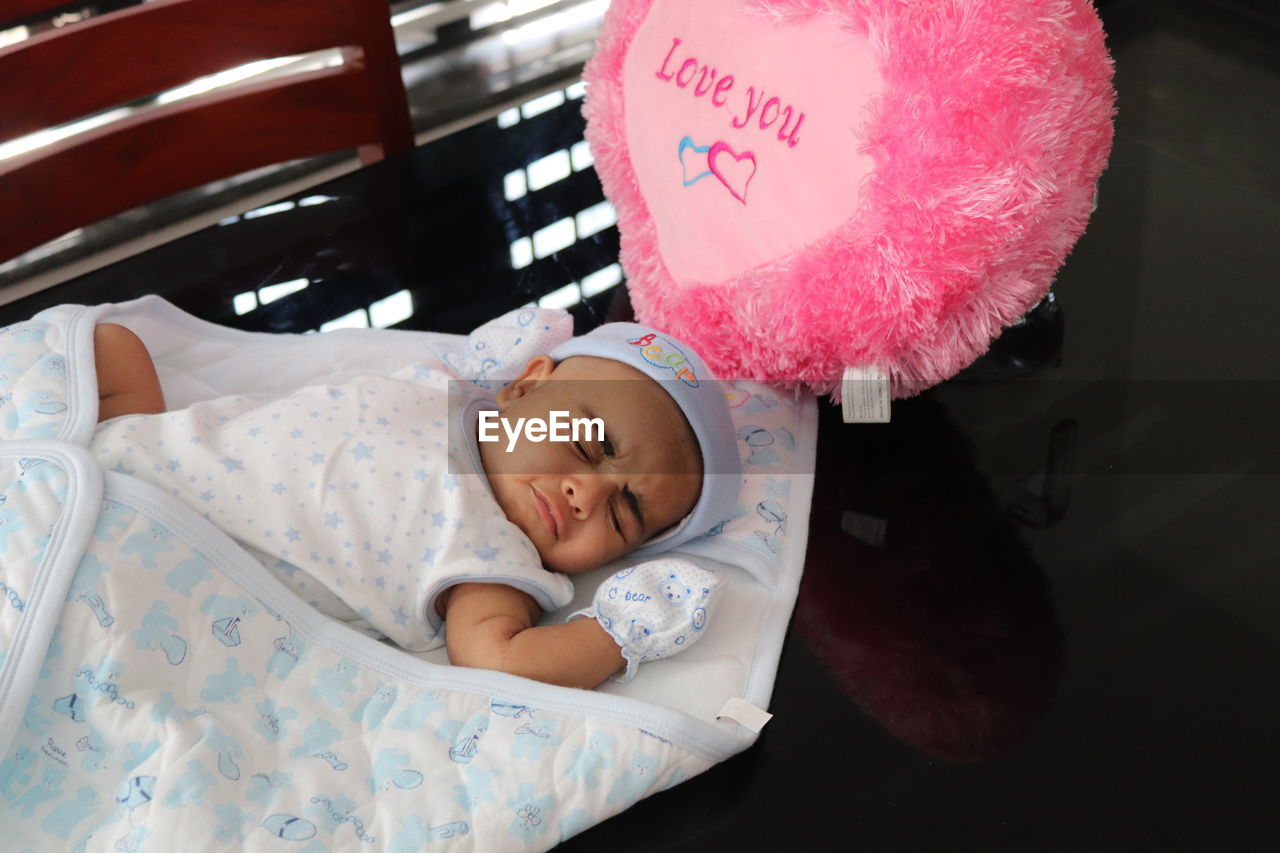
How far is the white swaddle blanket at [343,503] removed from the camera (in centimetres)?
93

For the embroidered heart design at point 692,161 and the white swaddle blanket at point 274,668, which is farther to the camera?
the embroidered heart design at point 692,161

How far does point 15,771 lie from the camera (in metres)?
0.77

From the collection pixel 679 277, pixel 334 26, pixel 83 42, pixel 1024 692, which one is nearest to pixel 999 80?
pixel 679 277

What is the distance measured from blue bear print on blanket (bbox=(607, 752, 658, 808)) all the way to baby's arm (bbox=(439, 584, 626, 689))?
0.09 meters

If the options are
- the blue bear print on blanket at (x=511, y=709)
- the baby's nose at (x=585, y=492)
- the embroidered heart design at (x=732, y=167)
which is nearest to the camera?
the blue bear print on blanket at (x=511, y=709)

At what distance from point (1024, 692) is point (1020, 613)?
77 millimetres

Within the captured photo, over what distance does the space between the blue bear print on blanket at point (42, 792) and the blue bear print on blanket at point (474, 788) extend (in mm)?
249

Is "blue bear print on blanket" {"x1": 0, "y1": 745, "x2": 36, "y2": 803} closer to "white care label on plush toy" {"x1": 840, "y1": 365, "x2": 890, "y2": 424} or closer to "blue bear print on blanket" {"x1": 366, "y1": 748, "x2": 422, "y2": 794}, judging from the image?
"blue bear print on blanket" {"x1": 366, "y1": 748, "x2": 422, "y2": 794}

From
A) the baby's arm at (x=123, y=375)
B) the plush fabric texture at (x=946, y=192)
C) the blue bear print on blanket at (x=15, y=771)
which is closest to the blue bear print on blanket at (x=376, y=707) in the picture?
the blue bear print on blanket at (x=15, y=771)

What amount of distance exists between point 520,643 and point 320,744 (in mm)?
156

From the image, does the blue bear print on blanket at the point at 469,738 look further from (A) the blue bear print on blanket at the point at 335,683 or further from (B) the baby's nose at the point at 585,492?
(B) the baby's nose at the point at 585,492

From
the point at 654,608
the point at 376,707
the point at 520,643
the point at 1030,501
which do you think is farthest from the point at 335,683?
the point at 1030,501

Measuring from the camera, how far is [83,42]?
1.15m

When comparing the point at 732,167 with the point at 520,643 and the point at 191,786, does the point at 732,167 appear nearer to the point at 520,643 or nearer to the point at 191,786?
the point at 520,643
